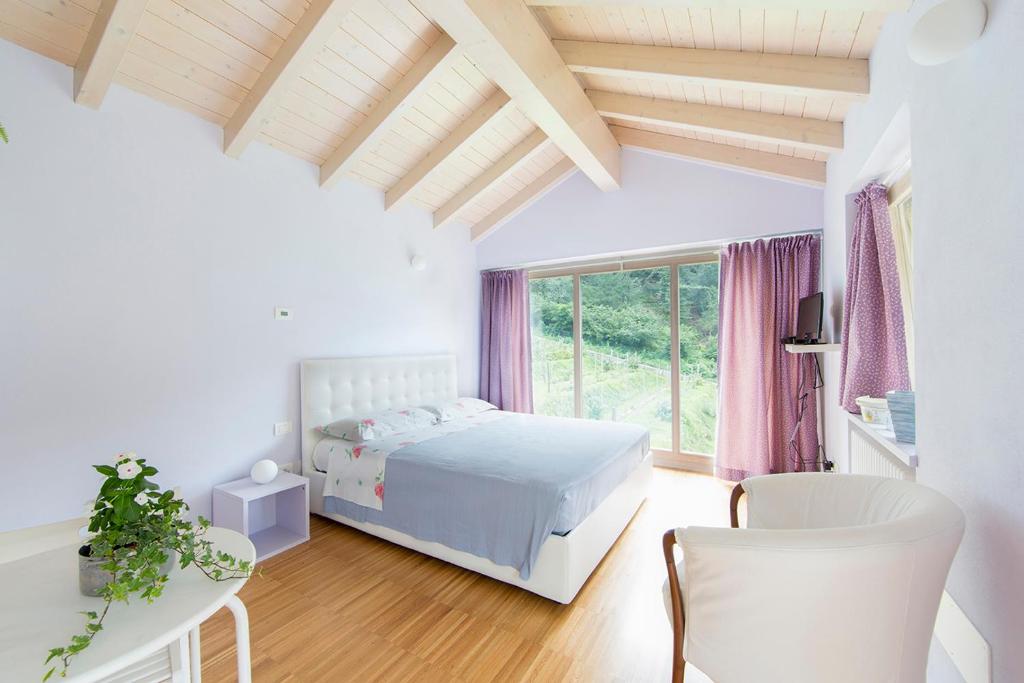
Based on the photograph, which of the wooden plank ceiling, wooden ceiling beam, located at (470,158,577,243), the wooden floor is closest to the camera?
the wooden floor

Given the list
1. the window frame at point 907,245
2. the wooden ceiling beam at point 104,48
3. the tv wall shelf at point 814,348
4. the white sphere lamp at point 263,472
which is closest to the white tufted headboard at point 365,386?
the white sphere lamp at point 263,472

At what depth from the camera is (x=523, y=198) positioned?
→ 452 centimetres

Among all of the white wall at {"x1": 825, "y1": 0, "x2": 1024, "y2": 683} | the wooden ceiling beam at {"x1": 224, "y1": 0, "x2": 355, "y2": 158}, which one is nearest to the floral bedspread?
the wooden ceiling beam at {"x1": 224, "y1": 0, "x2": 355, "y2": 158}

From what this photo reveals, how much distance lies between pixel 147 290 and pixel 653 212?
386 centimetres

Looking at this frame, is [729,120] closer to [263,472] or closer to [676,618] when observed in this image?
[676,618]

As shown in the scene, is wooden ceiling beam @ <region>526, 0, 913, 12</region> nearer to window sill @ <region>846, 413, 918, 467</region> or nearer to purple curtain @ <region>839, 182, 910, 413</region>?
purple curtain @ <region>839, 182, 910, 413</region>

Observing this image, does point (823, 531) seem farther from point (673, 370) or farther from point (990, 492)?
point (673, 370)

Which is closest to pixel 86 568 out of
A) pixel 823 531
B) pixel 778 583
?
pixel 778 583

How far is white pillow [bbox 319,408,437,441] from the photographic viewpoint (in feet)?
9.63

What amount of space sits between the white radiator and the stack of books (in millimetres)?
131

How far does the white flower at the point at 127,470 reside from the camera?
3.48ft

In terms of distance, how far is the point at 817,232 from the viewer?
329 centimetres

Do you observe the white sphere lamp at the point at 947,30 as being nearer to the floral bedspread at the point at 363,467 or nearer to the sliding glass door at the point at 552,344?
the floral bedspread at the point at 363,467

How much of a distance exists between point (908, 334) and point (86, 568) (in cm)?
334
